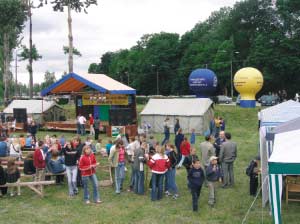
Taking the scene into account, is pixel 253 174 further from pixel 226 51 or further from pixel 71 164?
pixel 226 51

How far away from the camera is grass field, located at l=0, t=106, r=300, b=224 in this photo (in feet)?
33.3

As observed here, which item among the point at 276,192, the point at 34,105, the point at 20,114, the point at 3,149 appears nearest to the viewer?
the point at 276,192

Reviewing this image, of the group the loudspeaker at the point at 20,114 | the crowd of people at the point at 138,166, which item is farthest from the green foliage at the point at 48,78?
the crowd of people at the point at 138,166

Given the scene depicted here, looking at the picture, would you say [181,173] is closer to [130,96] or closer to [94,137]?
[94,137]

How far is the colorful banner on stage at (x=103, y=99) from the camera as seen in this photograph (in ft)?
97.1

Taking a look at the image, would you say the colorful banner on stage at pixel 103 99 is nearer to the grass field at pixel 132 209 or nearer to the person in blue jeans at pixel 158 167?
the grass field at pixel 132 209

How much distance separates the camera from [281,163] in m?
7.50

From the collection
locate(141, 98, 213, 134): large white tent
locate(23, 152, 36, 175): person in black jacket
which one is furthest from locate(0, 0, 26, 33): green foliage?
locate(23, 152, 36, 175): person in black jacket

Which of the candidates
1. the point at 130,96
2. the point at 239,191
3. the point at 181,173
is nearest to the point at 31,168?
the point at 181,173

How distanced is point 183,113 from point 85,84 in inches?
253

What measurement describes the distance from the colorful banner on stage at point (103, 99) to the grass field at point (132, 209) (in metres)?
16.2

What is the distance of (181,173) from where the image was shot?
598 inches

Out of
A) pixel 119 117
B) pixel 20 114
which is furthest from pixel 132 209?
pixel 20 114

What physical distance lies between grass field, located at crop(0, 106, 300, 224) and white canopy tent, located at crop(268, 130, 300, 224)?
6.47 ft
